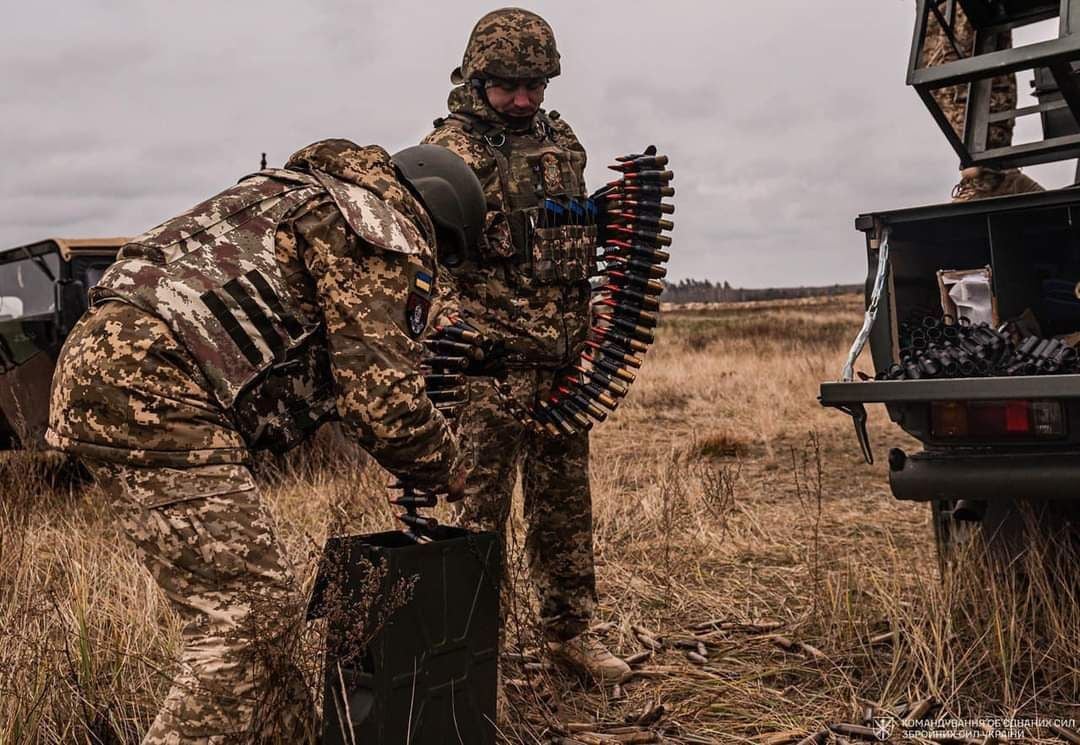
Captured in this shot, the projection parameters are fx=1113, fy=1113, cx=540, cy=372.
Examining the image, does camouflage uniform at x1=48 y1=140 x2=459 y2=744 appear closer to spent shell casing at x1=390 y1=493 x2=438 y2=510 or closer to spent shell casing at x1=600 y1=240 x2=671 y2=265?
spent shell casing at x1=390 y1=493 x2=438 y2=510

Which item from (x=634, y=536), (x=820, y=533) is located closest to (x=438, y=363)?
(x=634, y=536)

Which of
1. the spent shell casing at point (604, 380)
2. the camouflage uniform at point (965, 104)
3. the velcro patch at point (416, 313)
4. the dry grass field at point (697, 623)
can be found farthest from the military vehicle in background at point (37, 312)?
the camouflage uniform at point (965, 104)

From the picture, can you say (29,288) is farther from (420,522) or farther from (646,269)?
(420,522)

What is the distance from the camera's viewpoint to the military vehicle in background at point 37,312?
7.87 meters

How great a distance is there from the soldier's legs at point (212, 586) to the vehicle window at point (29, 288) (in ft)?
21.1

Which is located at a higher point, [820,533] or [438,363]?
[438,363]

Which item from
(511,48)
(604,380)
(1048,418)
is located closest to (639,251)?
(604,380)

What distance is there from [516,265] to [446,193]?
0.89m

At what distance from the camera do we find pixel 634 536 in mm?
5625

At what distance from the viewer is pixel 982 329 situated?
3404mm

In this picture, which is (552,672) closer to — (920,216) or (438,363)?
(438,363)

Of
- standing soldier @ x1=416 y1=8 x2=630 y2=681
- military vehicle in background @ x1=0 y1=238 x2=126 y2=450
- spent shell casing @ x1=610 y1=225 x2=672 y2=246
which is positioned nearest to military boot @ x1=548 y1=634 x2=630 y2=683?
standing soldier @ x1=416 y1=8 x2=630 y2=681

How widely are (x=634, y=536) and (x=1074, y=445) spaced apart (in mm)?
2741

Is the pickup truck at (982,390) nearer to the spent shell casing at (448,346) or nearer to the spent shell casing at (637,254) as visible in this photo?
the spent shell casing at (637,254)
